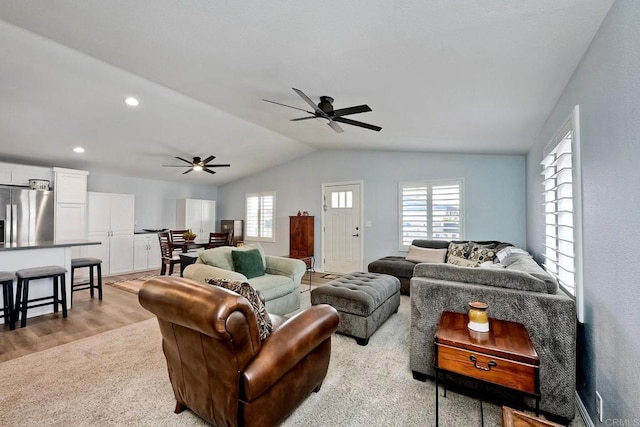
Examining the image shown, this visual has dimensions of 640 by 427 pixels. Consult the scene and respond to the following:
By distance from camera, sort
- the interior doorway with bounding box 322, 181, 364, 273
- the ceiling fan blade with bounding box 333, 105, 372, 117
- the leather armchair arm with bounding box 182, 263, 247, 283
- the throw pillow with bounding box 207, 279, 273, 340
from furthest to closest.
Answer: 1. the interior doorway with bounding box 322, 181, 364, 273
2. the leather armchair arm with bounding box 182, 263, 247, 283
3. the ceiling fan blade with bounding box 333, 105, 372, 117
4. the throw pillow with bounding box 207, 279, 273, 340

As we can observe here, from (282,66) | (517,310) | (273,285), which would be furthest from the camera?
(273,285)

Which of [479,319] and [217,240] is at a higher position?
[217,240]

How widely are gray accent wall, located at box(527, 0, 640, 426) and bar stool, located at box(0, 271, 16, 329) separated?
4.99m

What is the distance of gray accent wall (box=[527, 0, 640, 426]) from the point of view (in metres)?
1.24

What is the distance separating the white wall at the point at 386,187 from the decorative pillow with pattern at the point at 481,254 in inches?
29.7

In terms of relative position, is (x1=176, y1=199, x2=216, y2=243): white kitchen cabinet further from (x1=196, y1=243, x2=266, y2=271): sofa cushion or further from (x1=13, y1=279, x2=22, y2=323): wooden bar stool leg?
(x1=196, y1=243, x2=266, y2=271): sofa cushion

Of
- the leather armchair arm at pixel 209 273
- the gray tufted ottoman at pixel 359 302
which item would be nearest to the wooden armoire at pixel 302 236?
the gray tufted ottoman at pixel 359 302

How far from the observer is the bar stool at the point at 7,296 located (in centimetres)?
307

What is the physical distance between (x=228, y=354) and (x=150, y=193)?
702 centimetres

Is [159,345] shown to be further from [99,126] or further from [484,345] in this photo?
[99,126]

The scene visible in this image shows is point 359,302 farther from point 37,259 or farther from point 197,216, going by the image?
point 197,216

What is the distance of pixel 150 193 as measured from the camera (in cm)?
719

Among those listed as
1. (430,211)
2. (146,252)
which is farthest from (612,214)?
(146,252)

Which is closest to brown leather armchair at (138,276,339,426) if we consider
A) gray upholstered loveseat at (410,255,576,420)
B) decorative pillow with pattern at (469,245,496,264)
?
gray upholstered loveseat at (410,255,576,420)
